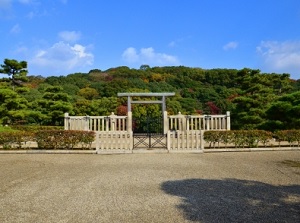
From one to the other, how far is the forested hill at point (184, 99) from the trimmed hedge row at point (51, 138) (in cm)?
642

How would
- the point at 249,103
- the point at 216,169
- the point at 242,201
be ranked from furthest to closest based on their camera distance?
1. the point at 249,103
2. the point at 216,169
3. the point at 242,201

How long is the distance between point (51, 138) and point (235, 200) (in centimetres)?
732

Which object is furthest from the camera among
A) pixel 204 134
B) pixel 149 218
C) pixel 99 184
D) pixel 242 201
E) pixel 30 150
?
pixel 204 134

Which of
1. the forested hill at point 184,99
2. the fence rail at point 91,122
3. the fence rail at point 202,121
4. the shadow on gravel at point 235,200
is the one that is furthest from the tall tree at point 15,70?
the shadow on gravel at point 235,200

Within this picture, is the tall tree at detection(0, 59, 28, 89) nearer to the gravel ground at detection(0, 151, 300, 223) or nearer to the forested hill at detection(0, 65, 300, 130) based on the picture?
the forested hill at detection(0, 65, 300, 130)

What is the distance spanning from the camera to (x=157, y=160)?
8.11 m

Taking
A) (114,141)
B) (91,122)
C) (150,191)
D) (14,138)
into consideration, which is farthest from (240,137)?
(91,122)

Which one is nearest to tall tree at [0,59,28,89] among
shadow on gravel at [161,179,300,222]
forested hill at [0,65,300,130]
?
forested hill at [0,65,300,130]

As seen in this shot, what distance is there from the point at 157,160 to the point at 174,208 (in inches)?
166

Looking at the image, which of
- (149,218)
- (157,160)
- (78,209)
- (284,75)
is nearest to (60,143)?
(157,160)

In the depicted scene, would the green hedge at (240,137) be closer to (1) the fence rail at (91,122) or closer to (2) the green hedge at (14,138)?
(2) the green hedge at (14,138)

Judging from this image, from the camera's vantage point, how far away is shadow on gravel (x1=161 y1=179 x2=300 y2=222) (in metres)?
3.56

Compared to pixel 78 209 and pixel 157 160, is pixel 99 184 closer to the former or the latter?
pixel 78 209

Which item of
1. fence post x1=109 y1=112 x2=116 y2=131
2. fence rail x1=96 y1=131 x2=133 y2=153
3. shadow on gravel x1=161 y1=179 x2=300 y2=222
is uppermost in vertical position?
fence post x1=109 y1=112 x2=116 y2=131
